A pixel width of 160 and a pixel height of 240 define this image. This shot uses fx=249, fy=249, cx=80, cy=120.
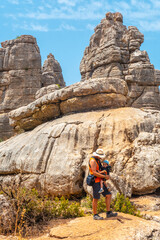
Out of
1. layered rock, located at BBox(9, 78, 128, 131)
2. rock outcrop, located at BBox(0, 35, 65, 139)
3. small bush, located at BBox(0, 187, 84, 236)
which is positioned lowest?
small bush, located at BBox(0, 187, 84, 236)

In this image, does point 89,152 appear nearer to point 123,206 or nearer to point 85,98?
point 85,98

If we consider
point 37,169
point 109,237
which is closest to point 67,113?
point 37,169

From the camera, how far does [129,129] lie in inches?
390

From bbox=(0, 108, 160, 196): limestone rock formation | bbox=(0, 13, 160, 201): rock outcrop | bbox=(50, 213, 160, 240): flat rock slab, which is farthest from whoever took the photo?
bbox=(0, 13, 160, 201): rock outcrop

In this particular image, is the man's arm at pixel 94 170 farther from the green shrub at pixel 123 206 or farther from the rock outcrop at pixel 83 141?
the rock outcrop at pixel 83 141

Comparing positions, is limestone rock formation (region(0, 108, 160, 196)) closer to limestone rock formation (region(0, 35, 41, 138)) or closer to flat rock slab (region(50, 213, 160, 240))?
flat rock slab (region(50, 213, 160, 240))

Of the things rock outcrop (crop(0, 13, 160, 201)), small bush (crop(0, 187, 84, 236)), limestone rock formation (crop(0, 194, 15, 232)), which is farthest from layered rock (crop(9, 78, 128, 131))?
limestone rock formation (crop(0, 194, 15, 232))

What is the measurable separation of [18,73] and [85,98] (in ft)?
47.5

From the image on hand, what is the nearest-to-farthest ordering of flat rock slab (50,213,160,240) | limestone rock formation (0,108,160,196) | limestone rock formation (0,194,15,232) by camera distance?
flat rock slab (50,213,160,240)
limestone rock formation (0,194,15,232)
limestone rock formation (0,108,160,196)

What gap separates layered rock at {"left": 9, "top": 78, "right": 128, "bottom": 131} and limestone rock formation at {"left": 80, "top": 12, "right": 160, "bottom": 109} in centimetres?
1327

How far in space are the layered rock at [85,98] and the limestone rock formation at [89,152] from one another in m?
0.55

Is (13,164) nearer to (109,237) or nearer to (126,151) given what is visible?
(126,151)

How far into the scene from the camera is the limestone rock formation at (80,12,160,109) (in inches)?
1006

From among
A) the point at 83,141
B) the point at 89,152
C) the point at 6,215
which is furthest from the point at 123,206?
the point at 83,141
